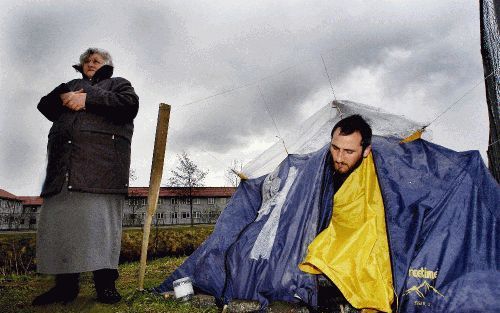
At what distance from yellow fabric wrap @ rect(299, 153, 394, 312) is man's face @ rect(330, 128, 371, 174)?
126 mm

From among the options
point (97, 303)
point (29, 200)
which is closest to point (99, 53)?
point (97, 303)

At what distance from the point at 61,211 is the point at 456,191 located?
345 cm

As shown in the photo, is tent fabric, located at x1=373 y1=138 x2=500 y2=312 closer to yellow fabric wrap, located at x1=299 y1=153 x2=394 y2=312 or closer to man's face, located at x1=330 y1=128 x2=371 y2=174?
yellow fabric wrap, located at x1=299 y1=153 x2=394 y2=312

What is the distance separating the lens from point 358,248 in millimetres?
2963

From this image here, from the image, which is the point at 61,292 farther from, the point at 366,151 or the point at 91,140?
the point at 366,151

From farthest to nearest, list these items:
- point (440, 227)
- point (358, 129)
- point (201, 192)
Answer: point (201, 192), point (358, 129), point (440, 227)

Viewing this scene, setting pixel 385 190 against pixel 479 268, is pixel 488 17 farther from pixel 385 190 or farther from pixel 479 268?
pixel 479 268

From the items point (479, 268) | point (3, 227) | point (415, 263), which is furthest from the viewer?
point (3, 227)

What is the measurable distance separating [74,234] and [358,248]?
8.06ft

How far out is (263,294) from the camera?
Answer: 2.98 m

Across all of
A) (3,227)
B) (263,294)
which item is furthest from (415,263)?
(3,227)

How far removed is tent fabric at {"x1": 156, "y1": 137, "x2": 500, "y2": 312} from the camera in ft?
8.68

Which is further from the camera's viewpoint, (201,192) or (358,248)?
(201,192)

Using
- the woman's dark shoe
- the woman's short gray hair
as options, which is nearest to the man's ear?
the woman's short gray hair
